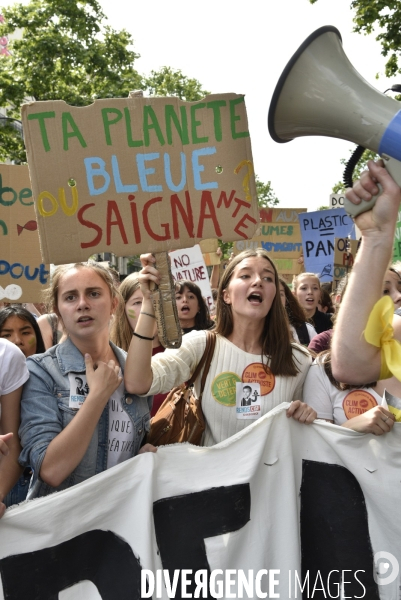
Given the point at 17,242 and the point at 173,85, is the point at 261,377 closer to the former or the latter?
the point at 17,242

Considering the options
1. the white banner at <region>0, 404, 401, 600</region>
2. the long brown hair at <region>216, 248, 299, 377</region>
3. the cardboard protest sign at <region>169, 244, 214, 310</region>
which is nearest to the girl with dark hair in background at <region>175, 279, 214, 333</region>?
the cardboard protest sign at <region>169, 244, 214, 310</region>

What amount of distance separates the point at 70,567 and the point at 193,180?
58.0 inches

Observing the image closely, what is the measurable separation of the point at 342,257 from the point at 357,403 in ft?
16.6

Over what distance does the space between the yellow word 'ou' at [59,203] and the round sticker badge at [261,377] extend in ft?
3.17

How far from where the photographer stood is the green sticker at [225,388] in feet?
9.59

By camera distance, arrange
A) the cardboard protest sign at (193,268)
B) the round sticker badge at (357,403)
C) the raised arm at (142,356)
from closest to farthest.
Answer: the raised arm at (142,356), the round sticker badge at (357,403), the cardboard protest sign at (193,268)

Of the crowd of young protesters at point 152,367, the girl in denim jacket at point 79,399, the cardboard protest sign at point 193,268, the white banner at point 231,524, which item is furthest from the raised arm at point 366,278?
the cardboard protest sign at point 193,268

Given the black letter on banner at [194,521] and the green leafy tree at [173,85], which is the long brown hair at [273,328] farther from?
the green leafy tree at [173,85]

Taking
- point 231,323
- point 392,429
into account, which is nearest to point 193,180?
point 231,323

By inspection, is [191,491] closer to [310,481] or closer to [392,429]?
[310,481]

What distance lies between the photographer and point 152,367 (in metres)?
2.83

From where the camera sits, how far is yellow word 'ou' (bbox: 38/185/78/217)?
2.68 meters

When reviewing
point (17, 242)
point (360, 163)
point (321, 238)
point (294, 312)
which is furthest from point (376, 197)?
point (360, 163)

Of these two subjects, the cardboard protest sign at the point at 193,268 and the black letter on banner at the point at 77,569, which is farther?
the cardboard protest sign at the point at 193,268
